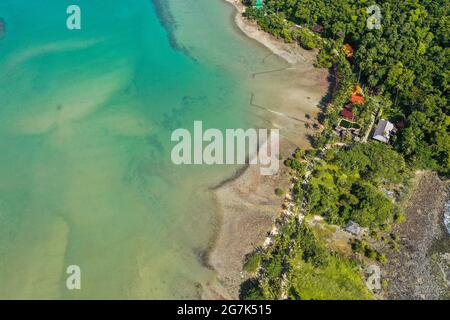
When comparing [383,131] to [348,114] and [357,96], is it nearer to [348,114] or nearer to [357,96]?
[348,114]

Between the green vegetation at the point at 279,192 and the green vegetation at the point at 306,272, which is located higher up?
the green vegetation at the point at 279,192

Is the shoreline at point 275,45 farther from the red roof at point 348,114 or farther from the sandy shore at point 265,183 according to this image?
the red roof at point 348,114

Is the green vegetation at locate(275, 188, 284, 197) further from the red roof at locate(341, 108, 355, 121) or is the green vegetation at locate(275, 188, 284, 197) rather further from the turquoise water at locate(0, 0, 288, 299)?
the red roof at locate(341, 108, 355, 121)

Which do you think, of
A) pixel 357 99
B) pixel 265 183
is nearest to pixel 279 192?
pixel 265 183

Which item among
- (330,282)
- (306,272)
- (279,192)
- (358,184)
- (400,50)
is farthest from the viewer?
(400,50)

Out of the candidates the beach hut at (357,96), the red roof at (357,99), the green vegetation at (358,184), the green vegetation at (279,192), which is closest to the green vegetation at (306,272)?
the green vegetation at (358,184)
